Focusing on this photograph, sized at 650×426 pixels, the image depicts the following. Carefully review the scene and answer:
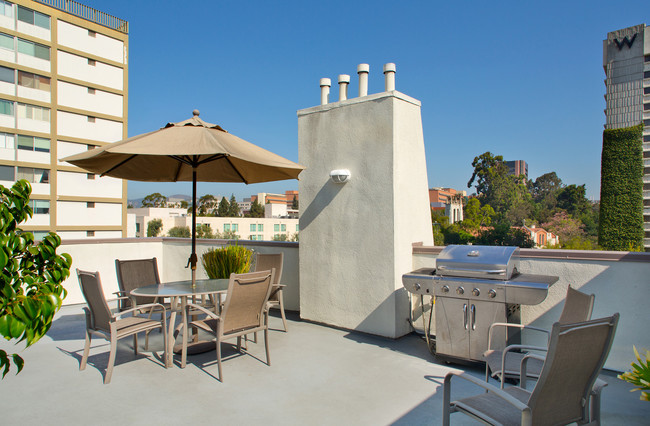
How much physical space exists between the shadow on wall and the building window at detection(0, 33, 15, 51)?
138 feet

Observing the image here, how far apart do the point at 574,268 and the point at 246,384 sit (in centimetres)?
311

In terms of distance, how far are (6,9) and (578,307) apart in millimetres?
46802

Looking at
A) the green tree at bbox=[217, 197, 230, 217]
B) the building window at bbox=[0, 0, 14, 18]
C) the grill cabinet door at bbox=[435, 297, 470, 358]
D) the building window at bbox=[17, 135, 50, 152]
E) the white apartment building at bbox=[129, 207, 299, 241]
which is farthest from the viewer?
the green tree at bbox=[217, 197, 230, 217]

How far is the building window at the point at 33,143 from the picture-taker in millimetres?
36331

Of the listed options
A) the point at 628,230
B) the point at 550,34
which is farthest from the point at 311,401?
the point at 550,34

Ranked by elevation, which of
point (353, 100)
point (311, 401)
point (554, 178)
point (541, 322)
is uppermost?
point (554, 178)

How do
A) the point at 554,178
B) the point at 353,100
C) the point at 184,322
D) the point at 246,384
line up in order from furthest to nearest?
the point at 554,178
the point at 353,100
the point at 184,322
the point at 246,384

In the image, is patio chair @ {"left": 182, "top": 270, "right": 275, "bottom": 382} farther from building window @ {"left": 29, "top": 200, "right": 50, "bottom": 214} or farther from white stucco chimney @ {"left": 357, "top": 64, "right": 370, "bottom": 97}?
building window @ {"left": 29, "top": 200, "right": 50, "bottom": 214}

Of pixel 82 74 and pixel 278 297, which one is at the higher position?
pixel 82 74

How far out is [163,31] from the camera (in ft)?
78.4

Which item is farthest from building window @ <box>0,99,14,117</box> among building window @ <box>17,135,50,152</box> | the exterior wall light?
the exterior wall light

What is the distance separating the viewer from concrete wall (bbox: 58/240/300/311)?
5969 millimetres

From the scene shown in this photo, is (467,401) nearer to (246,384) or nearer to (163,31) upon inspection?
(246,384)

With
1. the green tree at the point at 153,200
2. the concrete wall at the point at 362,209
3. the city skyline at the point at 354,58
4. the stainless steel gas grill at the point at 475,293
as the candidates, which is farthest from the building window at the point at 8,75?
the stainless steel gas grill at the point at 475,293
